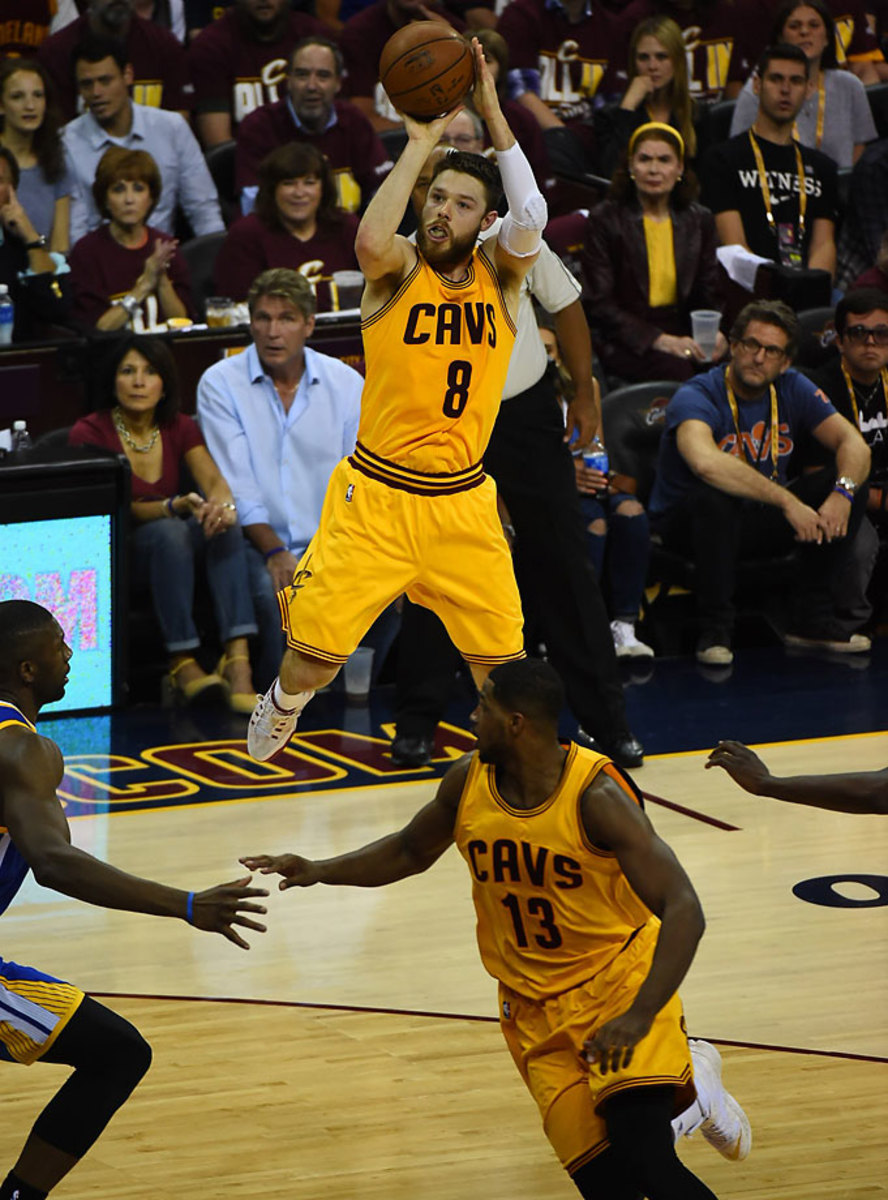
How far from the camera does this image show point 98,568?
7.95m

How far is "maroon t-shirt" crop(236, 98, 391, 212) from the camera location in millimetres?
9594

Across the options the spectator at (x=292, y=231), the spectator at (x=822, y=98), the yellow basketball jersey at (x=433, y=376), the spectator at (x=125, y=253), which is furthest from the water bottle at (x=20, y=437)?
the spectator at (x=822, y=98)

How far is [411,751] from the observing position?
747 cm

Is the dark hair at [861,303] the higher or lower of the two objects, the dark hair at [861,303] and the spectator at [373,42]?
the lower

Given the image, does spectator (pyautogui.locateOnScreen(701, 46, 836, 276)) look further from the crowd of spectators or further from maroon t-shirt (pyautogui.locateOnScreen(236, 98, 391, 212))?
maroon t-shirt (pyautogui.locateOnScreen(236, 98, 391, 212))

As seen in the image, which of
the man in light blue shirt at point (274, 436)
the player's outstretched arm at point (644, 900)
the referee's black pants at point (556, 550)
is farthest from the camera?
the man in light blue shirt at point (274, 436)

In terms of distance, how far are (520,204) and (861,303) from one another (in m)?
3.68

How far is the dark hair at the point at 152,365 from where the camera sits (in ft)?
26.6

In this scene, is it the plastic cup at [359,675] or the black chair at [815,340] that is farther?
the black chair at [815,340]

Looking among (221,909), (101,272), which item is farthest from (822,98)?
(221,909)

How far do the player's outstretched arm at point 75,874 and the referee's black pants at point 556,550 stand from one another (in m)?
3.34

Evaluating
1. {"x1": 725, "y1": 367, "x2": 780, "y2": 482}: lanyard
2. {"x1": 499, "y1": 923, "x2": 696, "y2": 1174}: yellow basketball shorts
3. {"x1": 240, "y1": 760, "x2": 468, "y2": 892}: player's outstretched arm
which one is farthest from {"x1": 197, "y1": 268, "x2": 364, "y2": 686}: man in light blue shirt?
{"x1": 499, "y1": 923, "x2": 696, "y2": 1174}: yellow basketball shorts

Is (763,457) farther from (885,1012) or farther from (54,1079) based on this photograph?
(54,1079)

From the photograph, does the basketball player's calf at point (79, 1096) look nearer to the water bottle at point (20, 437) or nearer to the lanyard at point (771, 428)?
the water bottle at point (20, 437)
